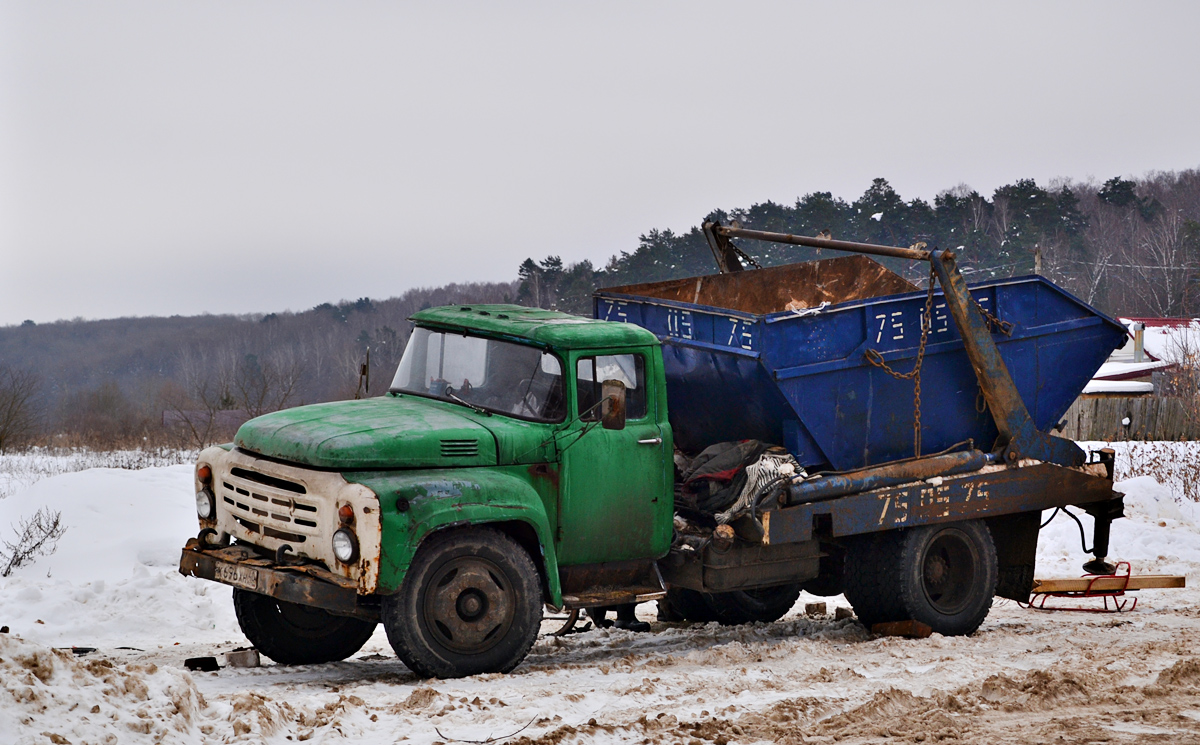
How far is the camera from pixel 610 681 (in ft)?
22.9

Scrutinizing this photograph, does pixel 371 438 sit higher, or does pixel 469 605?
pixel 371 438

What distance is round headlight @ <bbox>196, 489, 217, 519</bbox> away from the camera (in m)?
7.57

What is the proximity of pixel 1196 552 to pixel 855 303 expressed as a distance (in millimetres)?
6876

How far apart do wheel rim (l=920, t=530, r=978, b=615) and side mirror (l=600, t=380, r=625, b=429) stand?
10.2 feet

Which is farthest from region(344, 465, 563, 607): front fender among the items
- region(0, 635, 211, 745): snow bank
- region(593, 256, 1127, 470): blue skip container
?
region(593, 256, 1127, 470): blue skip container

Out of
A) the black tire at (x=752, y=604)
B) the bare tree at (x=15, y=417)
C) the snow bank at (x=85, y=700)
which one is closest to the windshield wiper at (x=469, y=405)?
the snow bank at (x=85, y=700)

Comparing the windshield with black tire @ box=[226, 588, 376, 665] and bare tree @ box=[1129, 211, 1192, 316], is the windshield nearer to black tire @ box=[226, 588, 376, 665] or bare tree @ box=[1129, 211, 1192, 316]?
black tire @ box=[226, 588, 376, 665]

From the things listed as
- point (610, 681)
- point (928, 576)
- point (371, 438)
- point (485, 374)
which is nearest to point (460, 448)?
point (371, 438)

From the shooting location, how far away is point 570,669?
295 inches

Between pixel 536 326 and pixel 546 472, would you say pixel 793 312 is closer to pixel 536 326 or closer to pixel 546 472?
pixel 536 326

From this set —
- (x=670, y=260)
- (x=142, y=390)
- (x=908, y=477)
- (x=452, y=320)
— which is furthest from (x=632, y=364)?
(x=142, y=390)

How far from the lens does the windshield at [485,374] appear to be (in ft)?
24.9

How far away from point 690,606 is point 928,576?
7.04 feet

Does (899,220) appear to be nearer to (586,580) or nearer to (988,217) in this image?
(988,217)
